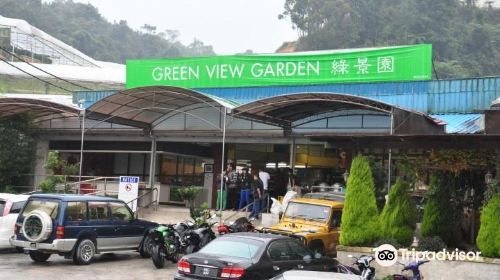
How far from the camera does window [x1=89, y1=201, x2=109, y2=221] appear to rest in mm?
14000

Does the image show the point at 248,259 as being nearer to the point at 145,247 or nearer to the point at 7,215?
the point at 145,247

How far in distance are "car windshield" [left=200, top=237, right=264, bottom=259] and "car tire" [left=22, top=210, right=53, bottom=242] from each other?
4400 millimetres

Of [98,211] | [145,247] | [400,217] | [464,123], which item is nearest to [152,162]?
[145,247]

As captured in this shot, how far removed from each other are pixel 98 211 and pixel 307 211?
5161 mm

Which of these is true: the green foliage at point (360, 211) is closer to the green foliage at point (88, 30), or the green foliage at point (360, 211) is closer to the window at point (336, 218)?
the window at point (336, 218)

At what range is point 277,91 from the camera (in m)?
23.7

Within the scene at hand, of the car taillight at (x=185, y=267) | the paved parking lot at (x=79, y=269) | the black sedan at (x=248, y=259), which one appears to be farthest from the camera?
the paved parking lot at (x=79, y=269)

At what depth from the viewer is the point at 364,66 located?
22906mm

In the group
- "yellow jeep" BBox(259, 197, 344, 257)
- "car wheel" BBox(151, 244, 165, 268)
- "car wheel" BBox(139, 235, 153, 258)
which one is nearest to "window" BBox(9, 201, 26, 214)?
"car wheel" BBox(139, 235, 153, 258)

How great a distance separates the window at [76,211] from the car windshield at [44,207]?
0.90 feet

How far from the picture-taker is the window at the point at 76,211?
13.3 meters

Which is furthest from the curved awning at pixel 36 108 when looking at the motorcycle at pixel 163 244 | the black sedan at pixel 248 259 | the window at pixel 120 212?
the black sedan at pixel 248 259

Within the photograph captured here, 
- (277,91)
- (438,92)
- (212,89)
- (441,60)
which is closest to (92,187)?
(212,89)

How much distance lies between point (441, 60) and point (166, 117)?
159 ft
